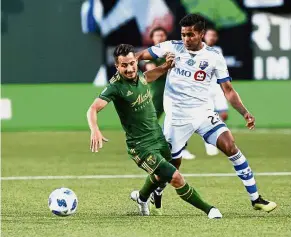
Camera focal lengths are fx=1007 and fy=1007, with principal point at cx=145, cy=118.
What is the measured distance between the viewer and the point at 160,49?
35.8 ft

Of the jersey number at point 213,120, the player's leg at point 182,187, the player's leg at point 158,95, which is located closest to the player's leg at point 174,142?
the jersey number at point 213,120

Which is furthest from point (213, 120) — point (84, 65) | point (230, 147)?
point (84, 65)

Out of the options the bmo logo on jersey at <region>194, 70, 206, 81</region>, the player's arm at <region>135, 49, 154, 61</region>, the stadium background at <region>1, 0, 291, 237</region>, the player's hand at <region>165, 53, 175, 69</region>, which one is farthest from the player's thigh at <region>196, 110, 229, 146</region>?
the stadium background at <region>1, 0, 291, 237</region>

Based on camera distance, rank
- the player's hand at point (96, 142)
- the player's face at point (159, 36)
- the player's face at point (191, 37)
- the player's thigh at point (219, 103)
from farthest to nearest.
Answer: the player's thigh at point (219, 103), the player's face at point (159, 36), the player's face at point (191, 37), the player's hand at point (96, 142)

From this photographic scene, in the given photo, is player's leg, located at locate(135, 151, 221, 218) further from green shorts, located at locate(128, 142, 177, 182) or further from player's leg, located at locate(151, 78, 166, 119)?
player's leg, located at locate(151, 78, 166, 119)

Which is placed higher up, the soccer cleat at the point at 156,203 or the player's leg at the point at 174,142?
the player's leg at the point at 174,142

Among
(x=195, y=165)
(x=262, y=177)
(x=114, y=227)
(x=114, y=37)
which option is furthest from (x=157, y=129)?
(x=114, y=37)

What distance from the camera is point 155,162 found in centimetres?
1004

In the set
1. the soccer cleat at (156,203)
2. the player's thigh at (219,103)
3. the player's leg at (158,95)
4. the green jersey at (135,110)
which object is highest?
the green jersey at (135,110)

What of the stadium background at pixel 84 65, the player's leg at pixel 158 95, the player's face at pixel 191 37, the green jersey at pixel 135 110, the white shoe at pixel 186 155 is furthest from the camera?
the stadium background at pixel 84 65

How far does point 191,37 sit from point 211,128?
0.99m

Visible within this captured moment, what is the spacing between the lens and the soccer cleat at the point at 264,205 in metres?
10.4

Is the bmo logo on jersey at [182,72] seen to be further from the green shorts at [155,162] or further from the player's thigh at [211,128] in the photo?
→ the green shorts at [155,162]

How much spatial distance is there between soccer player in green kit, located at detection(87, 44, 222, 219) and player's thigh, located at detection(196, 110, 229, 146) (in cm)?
52
